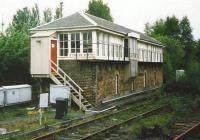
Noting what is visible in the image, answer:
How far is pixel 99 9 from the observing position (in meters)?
62.9

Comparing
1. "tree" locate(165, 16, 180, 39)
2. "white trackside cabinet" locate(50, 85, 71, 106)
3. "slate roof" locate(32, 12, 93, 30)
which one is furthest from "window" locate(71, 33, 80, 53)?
"tree" locate(165, 16, 180, 39)

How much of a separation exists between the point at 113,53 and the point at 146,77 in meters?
10.2

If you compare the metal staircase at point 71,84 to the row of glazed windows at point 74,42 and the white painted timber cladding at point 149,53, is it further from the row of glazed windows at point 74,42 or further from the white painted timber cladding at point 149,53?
the white painted timber cladding at point 149,53

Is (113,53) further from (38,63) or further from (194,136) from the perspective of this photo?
(194,136)

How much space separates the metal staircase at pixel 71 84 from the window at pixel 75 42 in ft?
5.88

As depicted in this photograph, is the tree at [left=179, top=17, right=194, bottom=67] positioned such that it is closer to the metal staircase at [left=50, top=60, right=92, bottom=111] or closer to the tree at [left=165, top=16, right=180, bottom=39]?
the tree at [left=165, top=16, right=180, bottom=39]

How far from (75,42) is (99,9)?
129ft

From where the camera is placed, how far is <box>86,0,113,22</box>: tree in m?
62.9

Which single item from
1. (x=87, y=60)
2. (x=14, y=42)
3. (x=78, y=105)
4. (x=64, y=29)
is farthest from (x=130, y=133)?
(x=14, y=42)

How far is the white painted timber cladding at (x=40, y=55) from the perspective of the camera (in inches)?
918

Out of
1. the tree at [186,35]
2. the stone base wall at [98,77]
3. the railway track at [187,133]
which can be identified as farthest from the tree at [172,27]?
the railway track at [187,133]

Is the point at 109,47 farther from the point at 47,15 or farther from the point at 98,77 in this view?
the point at 47,15

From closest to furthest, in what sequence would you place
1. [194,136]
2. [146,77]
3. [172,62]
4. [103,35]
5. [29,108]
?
[194,136] < [29,108] < [103,35] < [146,77] < [172,62]

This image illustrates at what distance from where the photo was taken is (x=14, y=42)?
26.1 metres
